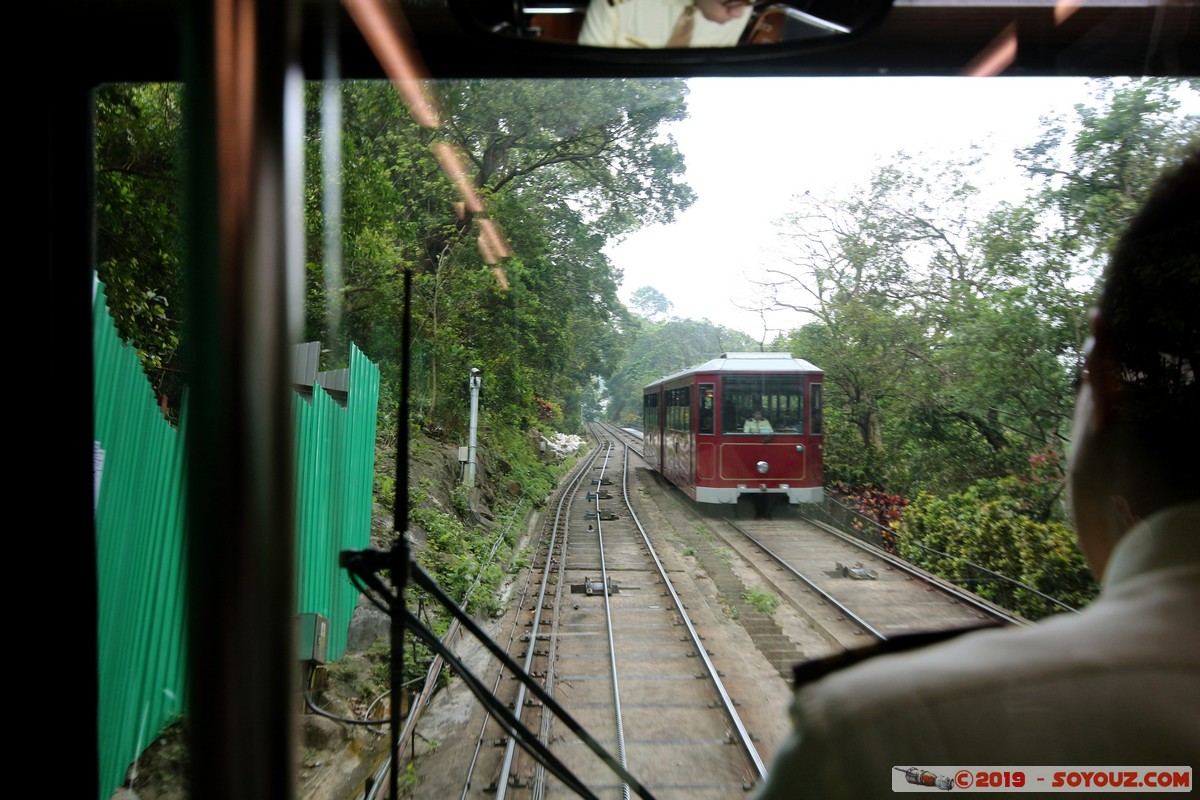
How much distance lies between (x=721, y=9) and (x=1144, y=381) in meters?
0.93

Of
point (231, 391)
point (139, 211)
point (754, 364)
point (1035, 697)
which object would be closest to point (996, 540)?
point (754, 364)

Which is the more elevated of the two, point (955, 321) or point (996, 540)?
point (955, 321)

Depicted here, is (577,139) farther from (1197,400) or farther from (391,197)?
(1197,400)

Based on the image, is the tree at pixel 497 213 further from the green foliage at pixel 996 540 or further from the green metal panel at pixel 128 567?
the green foliage at pixel 996 540

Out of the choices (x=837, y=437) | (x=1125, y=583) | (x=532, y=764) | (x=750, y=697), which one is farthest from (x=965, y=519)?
(x=1125, y=583)

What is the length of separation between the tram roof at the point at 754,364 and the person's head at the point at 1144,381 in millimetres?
1948

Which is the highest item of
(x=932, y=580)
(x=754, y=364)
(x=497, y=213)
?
(x=497, y=213)

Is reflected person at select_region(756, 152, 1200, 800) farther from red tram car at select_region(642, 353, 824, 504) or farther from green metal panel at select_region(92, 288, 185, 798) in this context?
red tram car at select_region(642, 353, 824, 504)

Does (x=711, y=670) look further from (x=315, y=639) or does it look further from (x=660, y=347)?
(x=315, y=639)

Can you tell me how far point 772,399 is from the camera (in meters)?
3.65

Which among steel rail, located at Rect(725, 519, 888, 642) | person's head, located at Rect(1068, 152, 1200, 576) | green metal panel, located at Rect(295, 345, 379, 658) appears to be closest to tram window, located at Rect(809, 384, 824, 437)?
steel rail, located at Rect(725, 519, 888, 642)

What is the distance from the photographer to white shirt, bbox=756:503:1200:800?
30.4 inches

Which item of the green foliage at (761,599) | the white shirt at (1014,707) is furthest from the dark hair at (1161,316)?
the green foliage at (761,599)

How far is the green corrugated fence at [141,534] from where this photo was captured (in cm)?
142
